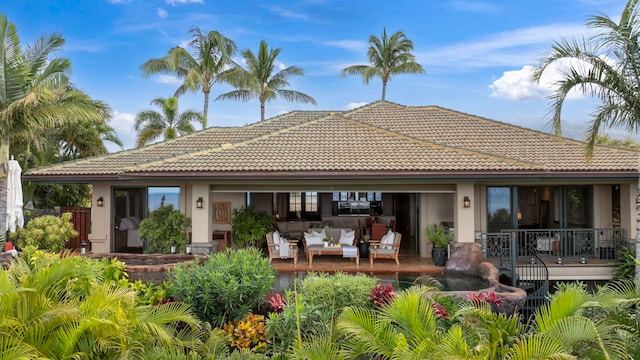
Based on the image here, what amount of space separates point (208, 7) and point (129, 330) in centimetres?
2655

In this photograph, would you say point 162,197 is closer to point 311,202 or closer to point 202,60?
point 311,202

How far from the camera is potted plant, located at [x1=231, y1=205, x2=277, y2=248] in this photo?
14531 mm

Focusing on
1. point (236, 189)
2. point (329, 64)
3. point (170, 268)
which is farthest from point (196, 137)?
point (329, 64)

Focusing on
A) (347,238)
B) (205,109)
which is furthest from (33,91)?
(205,109)

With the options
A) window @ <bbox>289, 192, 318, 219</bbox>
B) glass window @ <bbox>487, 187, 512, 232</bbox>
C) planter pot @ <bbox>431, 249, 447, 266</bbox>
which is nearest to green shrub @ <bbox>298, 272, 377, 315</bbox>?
planter pot @ <bbox>431, 249, 447, 266</bbox>

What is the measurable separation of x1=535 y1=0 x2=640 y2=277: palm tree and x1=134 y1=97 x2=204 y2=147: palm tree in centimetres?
2527

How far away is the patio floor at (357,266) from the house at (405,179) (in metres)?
1.23

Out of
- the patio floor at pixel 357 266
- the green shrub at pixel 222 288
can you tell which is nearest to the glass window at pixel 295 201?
the patio floor at pixel 357 266

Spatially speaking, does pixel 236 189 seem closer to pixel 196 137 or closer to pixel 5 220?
pixel 196 137

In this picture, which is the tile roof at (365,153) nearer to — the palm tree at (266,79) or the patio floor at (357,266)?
the patio floor at (357,266)

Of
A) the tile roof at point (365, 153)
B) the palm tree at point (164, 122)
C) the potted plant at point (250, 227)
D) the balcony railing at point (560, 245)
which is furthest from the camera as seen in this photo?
the palm tree at point (164, 122)

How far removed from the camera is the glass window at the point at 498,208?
46.3 ft

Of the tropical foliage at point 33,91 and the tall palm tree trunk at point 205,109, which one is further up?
the tall palm tree trunk at point 205,109

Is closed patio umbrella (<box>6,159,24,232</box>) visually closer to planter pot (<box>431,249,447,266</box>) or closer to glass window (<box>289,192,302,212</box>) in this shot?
glass window (<box>289,192,302,212</box>)
